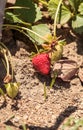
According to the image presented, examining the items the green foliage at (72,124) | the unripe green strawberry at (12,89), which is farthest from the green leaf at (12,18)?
the green foliage at (72,124)

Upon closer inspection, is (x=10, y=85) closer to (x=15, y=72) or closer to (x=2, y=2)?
(x=15, y=72)

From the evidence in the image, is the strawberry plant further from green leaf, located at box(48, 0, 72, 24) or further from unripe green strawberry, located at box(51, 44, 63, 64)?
green leaf, located at box(48, 0, 72, 24)

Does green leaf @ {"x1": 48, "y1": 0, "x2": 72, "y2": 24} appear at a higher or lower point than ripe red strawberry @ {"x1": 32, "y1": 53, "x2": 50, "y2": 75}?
higher

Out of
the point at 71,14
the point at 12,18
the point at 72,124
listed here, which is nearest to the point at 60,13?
the point at 71,14

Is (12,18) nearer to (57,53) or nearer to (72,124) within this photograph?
(57,53)

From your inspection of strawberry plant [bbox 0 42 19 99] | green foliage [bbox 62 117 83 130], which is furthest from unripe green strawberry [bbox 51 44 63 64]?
green foliage [bbox 62 117 83 130]

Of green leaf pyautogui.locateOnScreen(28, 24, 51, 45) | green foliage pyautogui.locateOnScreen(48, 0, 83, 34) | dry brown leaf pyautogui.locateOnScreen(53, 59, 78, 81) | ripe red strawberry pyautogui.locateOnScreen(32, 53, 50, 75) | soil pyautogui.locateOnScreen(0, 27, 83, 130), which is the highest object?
green foliage pyautogui.locateOnScreen(48, 0, 83, 34)
